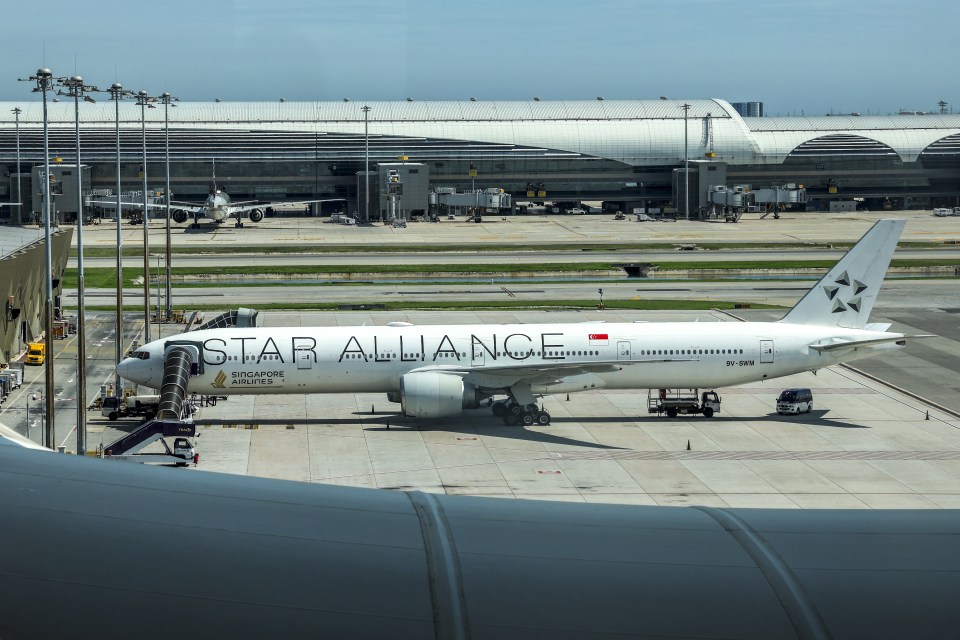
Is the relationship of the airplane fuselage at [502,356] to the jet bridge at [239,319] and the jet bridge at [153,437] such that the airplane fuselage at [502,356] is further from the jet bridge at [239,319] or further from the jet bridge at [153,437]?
the jet bridge at [239,319]

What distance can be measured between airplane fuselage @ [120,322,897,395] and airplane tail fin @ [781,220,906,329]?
5.15 ft

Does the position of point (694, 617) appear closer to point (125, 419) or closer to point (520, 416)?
point (520, 416)

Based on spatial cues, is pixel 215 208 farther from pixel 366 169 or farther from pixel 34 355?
pixel 34 355

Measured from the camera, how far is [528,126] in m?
193

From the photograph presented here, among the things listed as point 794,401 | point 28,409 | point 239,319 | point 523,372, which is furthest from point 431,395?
point 239,319

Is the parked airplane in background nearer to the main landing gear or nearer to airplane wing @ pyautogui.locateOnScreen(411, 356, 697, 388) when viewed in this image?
airplane wing @ pyautogui.locateOnScreen(411, 356, 697, 388)

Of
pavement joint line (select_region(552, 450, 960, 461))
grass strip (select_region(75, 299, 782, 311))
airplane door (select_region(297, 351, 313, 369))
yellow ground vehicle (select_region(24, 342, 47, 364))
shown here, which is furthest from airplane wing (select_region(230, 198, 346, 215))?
pavement joint line (select_region(552, 450, 960, 461))

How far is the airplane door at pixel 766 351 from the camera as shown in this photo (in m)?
51.2

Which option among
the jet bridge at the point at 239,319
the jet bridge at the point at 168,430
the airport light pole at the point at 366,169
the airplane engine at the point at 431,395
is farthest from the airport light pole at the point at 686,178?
the jet bridge at the point at 168,430

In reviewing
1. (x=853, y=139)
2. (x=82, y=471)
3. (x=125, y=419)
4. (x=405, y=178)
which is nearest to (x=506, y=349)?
(x=125, y=419)

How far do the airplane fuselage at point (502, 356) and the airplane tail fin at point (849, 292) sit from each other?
1.57 meters

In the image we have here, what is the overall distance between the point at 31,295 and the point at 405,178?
105m

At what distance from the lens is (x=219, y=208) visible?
160500 mm

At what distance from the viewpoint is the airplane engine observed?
4878cm
